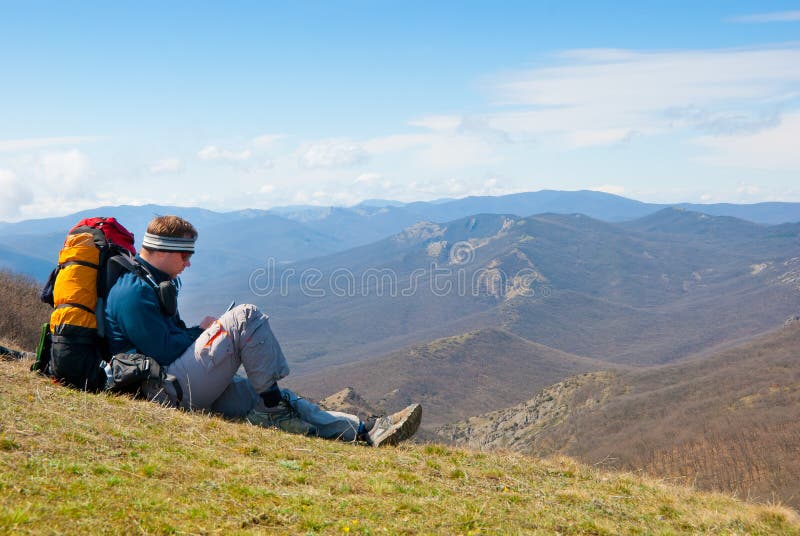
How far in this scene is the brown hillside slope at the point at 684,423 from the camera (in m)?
84.4

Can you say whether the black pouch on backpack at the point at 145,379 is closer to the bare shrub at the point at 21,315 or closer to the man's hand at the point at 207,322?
the man's hand at the point at 207,322

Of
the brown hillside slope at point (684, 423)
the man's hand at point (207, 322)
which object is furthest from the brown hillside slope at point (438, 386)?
the man's hand at point (207, 322)

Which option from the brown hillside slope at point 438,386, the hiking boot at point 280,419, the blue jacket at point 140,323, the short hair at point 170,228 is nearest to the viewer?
the blue jacket at point 140,323

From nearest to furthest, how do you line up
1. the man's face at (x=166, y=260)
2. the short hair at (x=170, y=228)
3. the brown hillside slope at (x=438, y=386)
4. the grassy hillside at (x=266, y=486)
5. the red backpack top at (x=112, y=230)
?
the grassy hillside at (x=266, y=486) → the short hair at (x=170, y=228) → the man's face at (x=166, y=260) → the red backpack top at (x=112, y=230) → the brown hillside slope at (x=438, y=386)

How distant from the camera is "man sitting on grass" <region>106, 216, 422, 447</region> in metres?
8.85

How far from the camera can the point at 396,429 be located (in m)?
9.98

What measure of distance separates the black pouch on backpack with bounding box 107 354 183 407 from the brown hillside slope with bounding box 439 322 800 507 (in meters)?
67.8

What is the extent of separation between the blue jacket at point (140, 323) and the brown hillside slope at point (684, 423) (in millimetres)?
67995

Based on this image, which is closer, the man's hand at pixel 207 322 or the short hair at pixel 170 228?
the short hair at pixel 170 228

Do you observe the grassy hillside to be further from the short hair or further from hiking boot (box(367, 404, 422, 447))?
the short hair

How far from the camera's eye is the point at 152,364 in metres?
8.95

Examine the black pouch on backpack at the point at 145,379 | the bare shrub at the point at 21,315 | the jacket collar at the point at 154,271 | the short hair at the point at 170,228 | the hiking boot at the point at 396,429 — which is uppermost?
the short hair at the point at 170,228

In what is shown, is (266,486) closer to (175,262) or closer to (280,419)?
(280,419)

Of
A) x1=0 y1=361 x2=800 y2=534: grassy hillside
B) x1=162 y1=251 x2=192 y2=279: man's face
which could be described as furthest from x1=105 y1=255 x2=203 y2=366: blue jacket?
x1=0 y1=361 x2=800 y2=534: grassy hillside
